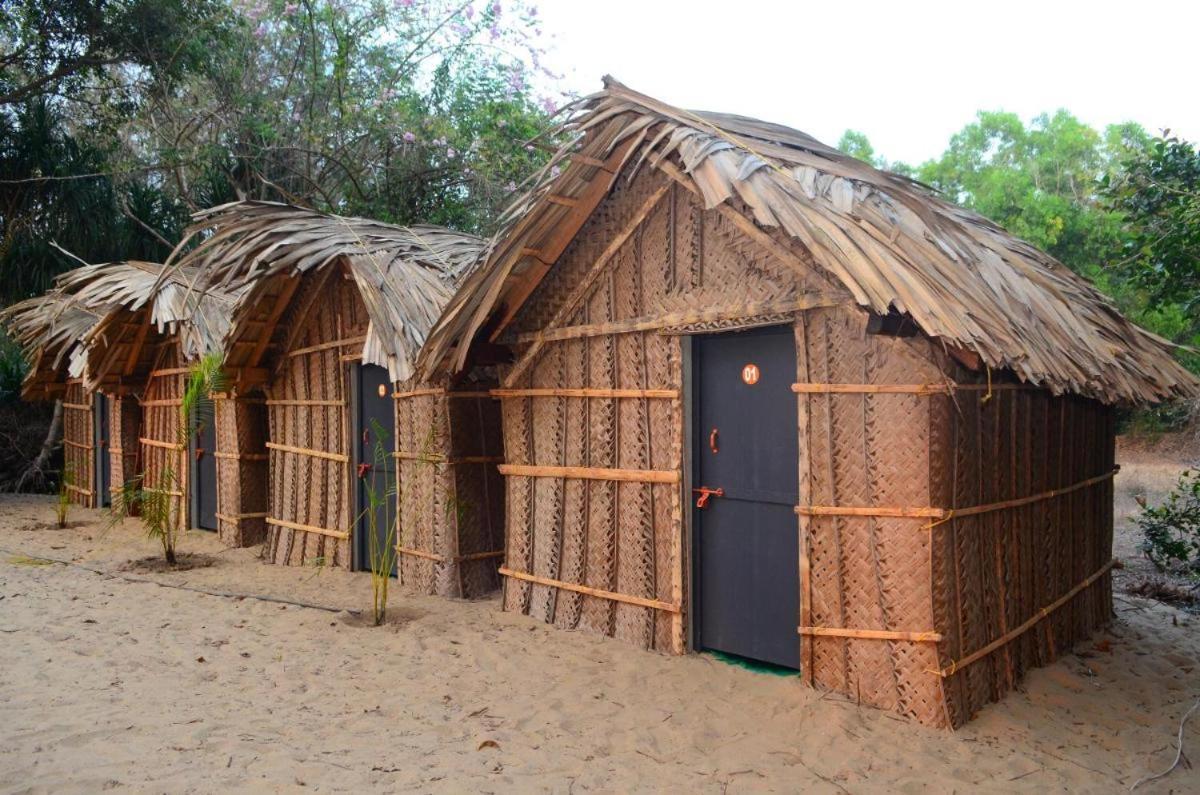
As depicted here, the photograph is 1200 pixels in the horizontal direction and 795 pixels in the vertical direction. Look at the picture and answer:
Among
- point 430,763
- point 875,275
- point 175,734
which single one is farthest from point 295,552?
point 875,275

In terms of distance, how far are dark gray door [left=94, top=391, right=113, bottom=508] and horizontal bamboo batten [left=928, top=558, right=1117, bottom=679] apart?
39.1ft

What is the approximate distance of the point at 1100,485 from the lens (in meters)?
6.50

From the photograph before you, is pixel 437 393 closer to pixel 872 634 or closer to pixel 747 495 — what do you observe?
pixel 747 495

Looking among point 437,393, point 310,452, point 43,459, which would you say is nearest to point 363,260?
point 437,393

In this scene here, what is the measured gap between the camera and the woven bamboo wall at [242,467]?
368 inches

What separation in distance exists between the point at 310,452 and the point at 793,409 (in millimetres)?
5201

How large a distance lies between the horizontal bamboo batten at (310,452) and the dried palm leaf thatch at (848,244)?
2.35 meters

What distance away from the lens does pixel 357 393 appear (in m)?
8.02

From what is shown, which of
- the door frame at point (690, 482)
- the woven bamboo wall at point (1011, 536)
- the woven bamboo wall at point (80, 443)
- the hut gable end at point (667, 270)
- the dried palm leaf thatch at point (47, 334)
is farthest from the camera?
the woven bamboo wall at point (80, 443)

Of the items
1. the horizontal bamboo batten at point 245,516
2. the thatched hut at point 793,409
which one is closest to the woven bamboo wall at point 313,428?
the horizontal bamboo batten at point 245,516

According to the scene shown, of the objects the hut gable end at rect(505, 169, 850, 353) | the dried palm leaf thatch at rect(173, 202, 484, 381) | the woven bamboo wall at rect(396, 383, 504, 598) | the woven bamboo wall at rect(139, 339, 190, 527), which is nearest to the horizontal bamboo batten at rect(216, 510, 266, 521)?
the woven bamboo wall at rect(139, 339, 190, 527)

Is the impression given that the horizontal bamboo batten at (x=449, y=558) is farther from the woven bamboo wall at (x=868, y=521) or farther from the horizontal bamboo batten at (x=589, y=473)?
the woven bamboo wall at (x=868, y=521)

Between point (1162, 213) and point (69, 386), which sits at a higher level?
point (1162, 213)

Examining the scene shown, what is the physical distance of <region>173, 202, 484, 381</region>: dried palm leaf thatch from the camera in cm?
677
